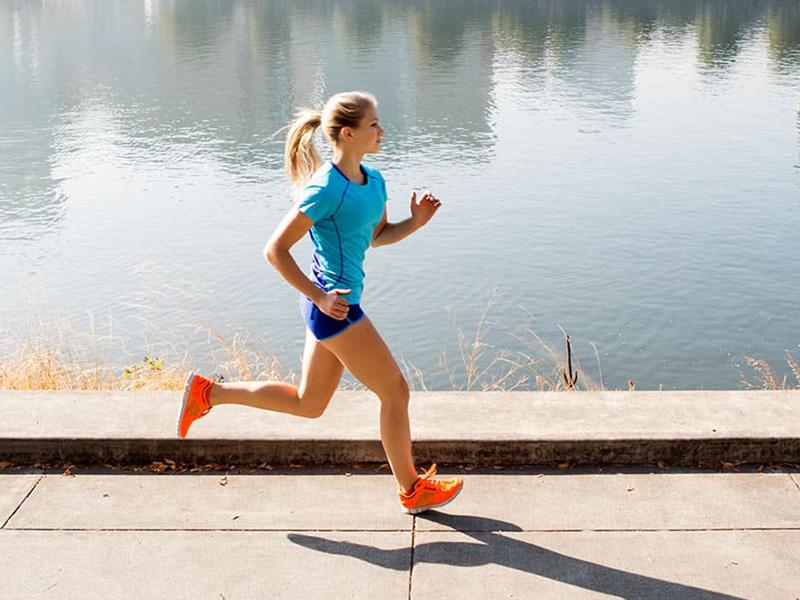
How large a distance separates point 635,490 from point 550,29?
7125 cm

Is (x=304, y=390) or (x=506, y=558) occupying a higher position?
(x=304, y=390)

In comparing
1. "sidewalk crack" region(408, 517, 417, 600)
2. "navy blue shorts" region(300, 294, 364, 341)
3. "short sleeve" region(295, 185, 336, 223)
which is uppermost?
"short sleeve" region(295, 185, 336, 223)

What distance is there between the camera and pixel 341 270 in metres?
4.14

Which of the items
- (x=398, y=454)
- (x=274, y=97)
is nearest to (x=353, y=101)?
(x=398, y=454)

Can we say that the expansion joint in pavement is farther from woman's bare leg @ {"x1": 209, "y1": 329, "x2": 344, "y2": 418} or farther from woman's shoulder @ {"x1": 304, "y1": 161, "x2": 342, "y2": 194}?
woman's shoulder @ {"x1": 304, "y1": 161, "x2": 342, "y2": 194}

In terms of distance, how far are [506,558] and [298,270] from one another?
1202mm

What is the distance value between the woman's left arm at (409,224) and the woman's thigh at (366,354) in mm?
427

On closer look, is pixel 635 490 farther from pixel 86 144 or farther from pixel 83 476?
pixel 86 144

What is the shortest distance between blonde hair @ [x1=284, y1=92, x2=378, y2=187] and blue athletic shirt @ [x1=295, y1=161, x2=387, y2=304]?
0.46 feet

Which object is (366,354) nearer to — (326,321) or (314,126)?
(326,321)

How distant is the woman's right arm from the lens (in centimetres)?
400

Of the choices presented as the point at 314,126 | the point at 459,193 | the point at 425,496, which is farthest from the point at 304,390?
the point at 459,193

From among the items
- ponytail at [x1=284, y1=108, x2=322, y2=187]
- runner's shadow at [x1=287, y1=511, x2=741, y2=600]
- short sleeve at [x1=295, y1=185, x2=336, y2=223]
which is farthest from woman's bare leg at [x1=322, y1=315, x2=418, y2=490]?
ponytail at [x1=284, y1=108, x2=322, y2=187]

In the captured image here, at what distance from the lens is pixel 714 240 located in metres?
21.8
